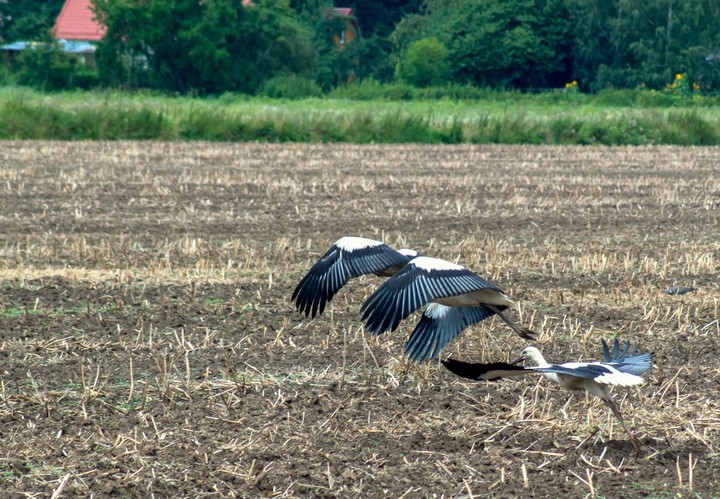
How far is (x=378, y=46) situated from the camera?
66.9 metres

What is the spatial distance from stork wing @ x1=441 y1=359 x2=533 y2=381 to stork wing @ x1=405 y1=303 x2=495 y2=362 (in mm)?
958

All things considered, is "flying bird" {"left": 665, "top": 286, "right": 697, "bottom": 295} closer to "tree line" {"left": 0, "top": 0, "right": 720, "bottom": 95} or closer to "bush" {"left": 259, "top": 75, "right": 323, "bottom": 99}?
"bush" {"left": 259, "top": 75, "right": 323, "bottom": 99}

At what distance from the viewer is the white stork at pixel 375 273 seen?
224 inches

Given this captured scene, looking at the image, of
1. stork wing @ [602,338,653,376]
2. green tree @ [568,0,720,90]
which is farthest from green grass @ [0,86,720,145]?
green tree @ [568,0,720,90]

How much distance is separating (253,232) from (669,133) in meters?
18.6

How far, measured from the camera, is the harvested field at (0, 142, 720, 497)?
4.71m

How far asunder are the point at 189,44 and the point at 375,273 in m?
42.7

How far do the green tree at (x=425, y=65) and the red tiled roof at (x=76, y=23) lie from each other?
1807 cm

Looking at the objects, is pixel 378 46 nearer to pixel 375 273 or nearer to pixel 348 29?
pixel 348 29

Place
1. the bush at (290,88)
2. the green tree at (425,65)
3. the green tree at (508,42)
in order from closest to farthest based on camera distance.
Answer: the bush at (290,88) < the green tree at (425,65) < the green tree at (508,42)

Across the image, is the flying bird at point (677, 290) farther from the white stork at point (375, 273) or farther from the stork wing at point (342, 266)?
the stork wing at point (342, 266)

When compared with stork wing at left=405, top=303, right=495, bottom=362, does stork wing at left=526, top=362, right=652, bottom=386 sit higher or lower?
higher

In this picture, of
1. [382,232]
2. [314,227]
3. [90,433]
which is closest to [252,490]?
[90,433]

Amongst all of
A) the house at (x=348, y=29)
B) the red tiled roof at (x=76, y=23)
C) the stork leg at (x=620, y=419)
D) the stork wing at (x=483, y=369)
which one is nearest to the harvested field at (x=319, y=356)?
the stork leg at (x=620, y=419)
